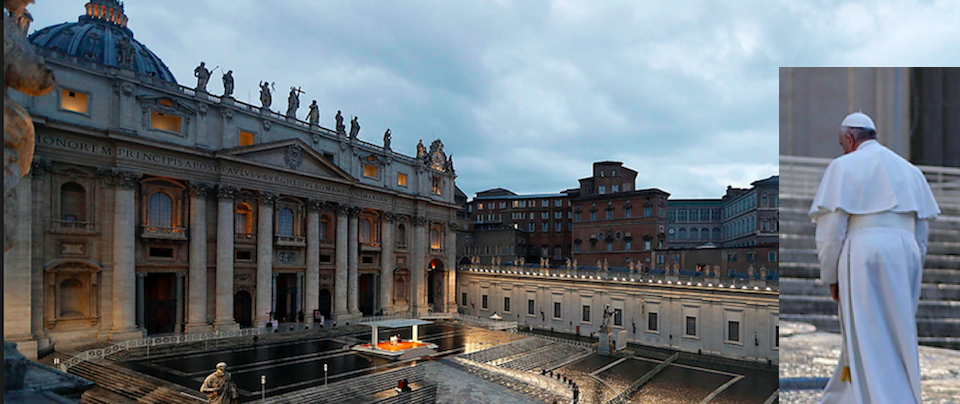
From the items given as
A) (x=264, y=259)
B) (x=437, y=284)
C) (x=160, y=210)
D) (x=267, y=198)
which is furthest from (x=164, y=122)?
(x=437, y=284)

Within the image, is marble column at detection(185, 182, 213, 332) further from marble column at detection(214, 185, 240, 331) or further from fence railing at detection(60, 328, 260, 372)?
fence railing at detection(60, 328, 260, 372)

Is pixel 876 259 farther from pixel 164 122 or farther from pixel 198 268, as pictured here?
pixel 164 122

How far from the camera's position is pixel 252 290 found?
40.1m

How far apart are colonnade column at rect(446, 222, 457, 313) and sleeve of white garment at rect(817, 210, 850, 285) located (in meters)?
52.1

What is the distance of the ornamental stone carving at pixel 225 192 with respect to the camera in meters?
37.0

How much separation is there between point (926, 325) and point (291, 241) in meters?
41.3

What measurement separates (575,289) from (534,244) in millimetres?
30950

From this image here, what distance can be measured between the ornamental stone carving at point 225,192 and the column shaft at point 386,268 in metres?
16.6

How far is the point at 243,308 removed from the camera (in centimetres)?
4072

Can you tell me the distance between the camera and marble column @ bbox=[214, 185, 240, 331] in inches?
1446

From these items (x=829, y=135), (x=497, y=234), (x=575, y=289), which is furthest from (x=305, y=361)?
(x=497, y=234)

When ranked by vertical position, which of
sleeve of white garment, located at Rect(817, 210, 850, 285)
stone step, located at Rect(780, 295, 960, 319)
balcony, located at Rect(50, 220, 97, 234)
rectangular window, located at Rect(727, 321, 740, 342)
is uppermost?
sleeve of white garment, located at Rect(817, 210, 850, 285)

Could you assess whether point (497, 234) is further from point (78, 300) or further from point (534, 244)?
point (78, 300)

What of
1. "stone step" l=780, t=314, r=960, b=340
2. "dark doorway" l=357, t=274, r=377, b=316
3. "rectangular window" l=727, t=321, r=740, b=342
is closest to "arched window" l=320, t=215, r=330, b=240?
"dark doorway" l=357, t=274, r=377, b=316
